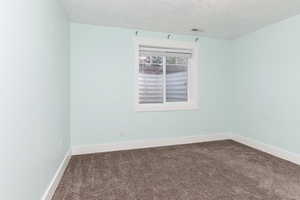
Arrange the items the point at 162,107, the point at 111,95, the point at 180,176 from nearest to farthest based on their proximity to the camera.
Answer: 1. the point at 180,176
2. the point at 111,95
3. the point at 162,107

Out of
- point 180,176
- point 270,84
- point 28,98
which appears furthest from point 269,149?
point 28,98

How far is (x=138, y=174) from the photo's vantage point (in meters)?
2.33

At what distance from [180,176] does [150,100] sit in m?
1.77

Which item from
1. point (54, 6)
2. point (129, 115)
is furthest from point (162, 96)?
point (54, 6)

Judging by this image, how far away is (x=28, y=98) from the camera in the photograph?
1319 mm

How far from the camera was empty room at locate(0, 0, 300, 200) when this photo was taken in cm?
136

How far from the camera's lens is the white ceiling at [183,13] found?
2.38m

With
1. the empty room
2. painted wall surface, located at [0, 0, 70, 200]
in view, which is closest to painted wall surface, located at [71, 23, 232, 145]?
the empty room

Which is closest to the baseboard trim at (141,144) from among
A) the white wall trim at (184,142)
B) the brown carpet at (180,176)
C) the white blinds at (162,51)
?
the white wall trim at (184,142)

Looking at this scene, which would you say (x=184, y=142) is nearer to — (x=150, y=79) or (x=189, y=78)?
(x=189, y=78)

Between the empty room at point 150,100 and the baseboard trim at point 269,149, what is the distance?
2 cm

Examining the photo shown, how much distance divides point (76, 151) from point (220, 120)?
10.6ft

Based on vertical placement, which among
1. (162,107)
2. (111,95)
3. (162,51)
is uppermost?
(162,51)

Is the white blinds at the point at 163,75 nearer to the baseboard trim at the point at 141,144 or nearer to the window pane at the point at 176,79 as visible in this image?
the window pane at the point at 176,79
